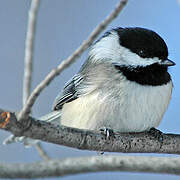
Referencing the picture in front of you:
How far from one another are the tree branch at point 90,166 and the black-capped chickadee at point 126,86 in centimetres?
48

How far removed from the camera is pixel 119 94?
79.0 inches

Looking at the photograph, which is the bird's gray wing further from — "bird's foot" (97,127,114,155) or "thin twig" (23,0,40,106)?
"thin twig" (23,0,40,106)

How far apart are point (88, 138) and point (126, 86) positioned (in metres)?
0.42

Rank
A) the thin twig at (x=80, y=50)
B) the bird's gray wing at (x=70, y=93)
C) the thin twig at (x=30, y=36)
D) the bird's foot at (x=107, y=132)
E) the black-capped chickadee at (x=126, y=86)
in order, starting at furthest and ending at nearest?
the bird's gray wing at (x=70, y=93)
the black-capped chickadee at (x=126, y=86)
the bird's foot at (x=107, y=132)
the thin twig at (x=30, y=36)
the thin twig at (x=80, y=50)

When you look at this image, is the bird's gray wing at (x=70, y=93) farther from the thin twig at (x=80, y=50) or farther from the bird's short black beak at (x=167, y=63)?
A: the thin twig at (x=80, y=50)

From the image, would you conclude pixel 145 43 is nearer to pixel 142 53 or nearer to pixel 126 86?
pixel 142 53

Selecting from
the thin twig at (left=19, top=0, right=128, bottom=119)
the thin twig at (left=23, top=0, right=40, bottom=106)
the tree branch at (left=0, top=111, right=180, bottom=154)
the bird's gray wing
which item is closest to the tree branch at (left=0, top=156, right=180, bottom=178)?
the tree branch at (left=0, top=111, right=180, bottom=154)

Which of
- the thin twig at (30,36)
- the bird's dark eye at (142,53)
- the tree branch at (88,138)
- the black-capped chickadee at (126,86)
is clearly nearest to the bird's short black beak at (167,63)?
the black-capped chickadee at (126,86)

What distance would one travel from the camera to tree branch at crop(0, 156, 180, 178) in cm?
144

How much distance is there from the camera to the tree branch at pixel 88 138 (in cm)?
150

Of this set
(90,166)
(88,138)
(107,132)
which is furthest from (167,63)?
(90,166)

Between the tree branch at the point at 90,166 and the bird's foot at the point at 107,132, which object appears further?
the bird's foot at the point at 107,132

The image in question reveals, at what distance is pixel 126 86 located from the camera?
2.02m

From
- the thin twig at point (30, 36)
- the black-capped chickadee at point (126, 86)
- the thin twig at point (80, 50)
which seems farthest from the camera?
the black-capped chickadee at point (126, 86)
